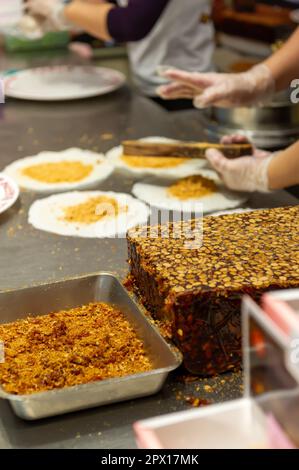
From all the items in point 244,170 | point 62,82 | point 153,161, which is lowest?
point 62,82

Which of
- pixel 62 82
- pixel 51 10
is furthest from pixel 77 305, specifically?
pixel 51 10

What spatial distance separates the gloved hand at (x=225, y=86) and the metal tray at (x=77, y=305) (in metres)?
1.22

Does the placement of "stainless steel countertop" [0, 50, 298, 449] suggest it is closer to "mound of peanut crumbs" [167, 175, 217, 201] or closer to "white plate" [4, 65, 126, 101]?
"white plate" [4, 65, 126, 101]

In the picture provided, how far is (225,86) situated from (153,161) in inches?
16.2

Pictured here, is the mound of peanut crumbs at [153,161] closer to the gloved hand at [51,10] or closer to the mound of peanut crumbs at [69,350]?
the mound of peanut crumbs at [69,350]

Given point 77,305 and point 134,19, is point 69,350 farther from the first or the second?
point 134,19

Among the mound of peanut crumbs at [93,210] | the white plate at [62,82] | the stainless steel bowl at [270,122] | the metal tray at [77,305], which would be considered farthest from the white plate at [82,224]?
the white plate at [62,82]

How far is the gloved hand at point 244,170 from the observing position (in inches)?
92.8

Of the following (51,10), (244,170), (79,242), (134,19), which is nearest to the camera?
(79,242)

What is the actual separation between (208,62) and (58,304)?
276 centimetres

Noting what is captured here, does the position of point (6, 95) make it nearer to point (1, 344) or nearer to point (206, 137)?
point (206, 137)

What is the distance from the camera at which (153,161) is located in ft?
9.13

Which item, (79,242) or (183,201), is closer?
(79,242)

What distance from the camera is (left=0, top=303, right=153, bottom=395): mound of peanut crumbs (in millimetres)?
1402
